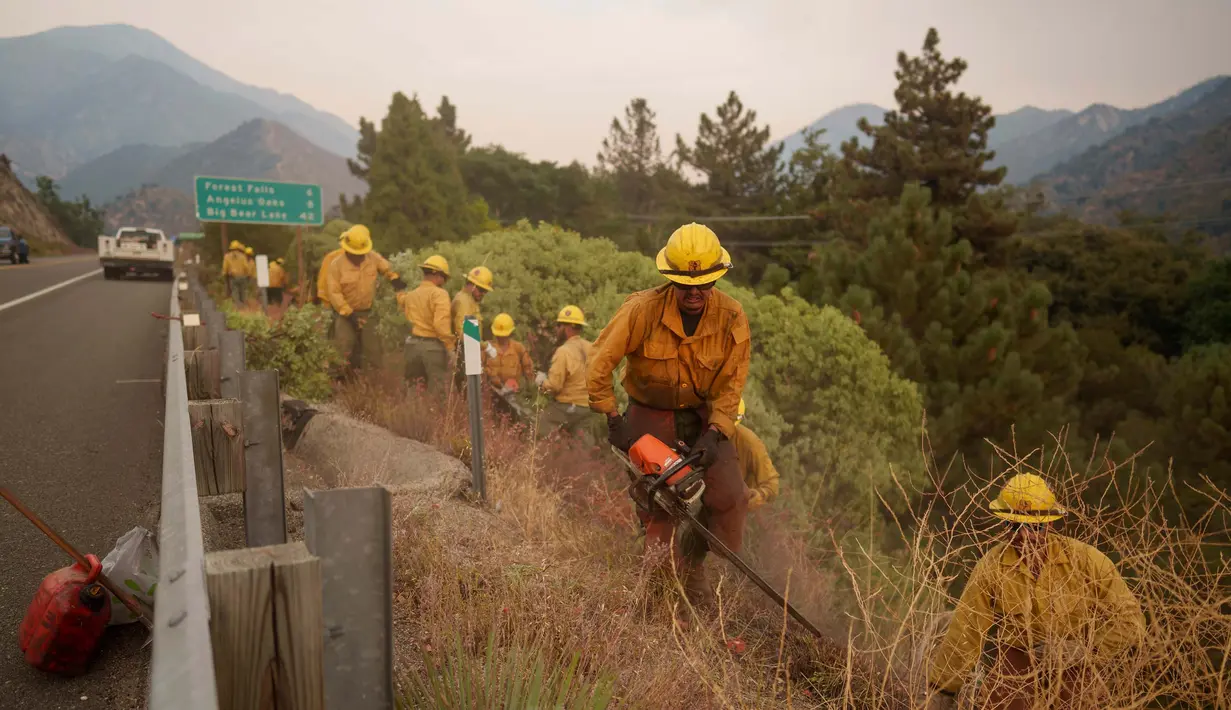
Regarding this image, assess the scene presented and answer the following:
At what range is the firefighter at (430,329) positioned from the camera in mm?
9883

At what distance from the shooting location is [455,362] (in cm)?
899

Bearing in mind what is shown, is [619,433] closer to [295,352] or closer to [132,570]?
[132,570]

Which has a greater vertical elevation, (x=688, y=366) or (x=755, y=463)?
(x=688, y=366)

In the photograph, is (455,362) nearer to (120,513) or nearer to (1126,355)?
(120,513)

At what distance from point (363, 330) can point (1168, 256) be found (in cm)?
4604

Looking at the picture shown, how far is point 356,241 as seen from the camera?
420 inches

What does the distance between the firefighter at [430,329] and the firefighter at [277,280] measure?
11.5 meters

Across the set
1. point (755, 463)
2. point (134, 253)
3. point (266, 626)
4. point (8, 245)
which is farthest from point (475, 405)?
point (8, 245)

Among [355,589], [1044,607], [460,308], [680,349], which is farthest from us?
[460,308]

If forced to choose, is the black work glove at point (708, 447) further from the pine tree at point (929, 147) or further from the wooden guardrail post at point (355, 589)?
the pine tree at point (929, 147)

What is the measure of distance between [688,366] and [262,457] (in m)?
2.46

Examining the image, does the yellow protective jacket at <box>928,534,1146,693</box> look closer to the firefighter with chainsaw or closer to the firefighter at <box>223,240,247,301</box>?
the firefighter with chainsaw

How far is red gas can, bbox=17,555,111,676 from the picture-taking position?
2.79 m

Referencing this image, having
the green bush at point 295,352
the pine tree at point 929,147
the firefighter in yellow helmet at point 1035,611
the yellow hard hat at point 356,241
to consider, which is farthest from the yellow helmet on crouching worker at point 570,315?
the pine tree at point 929,147
